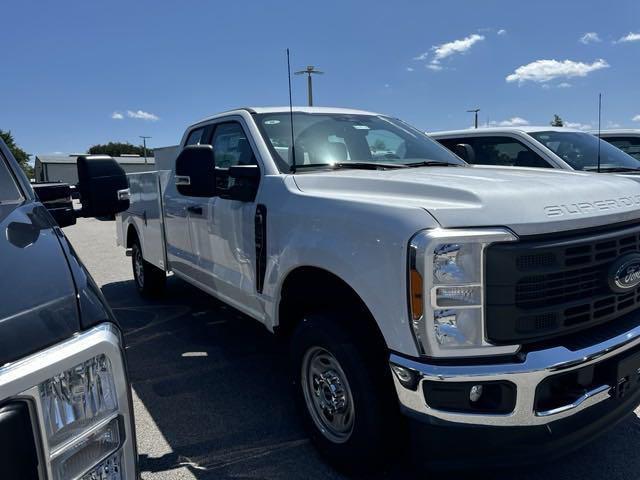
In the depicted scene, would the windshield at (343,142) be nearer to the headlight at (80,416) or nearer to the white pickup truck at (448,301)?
the white pickup truck at (448,301)

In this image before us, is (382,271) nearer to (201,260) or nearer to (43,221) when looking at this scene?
(43,221)

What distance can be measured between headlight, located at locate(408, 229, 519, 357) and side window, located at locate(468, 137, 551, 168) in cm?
497

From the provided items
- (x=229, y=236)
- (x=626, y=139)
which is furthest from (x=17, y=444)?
(x=626, y=139)

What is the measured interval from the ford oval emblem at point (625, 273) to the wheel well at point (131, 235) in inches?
217

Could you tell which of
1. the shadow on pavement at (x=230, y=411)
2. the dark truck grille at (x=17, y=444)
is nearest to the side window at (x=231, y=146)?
the shadow on pavement at (x=230, y=411)

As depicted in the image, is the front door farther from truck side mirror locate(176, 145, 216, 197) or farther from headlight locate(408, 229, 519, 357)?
headlight locate(408, 229, 519, 357)

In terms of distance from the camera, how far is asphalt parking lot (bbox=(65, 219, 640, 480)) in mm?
2756

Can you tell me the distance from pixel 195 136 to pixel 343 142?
6.02 feet

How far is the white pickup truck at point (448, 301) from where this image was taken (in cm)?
202

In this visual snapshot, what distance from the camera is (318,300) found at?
2771 mm

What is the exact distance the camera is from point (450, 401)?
6.70ft

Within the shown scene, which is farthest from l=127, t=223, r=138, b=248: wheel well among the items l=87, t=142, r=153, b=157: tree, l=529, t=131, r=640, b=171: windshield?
l=87, t=142, r=153, b=157: tree

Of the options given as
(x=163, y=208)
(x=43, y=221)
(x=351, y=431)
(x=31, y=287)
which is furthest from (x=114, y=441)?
(x=163, y=208)

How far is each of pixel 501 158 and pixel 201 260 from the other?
4.48 metres
